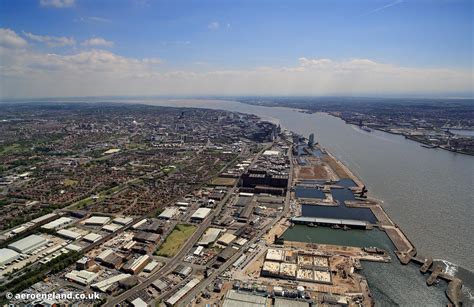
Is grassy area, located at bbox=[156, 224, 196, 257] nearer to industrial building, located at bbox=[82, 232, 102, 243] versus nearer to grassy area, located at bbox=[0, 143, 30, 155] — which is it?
industrial building, located at bbox=[82, 232, 102, 243]

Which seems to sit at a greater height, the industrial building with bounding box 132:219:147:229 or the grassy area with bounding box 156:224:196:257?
the industrial building with bounding box 132:219:147:229

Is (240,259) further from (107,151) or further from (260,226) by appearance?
(107,151)

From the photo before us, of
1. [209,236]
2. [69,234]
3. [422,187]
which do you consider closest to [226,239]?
[209,236]

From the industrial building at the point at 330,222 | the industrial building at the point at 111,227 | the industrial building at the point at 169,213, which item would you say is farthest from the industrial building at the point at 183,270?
the industrial building at the point at 330,222

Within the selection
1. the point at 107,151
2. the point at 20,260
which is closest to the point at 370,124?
the point at 107,151

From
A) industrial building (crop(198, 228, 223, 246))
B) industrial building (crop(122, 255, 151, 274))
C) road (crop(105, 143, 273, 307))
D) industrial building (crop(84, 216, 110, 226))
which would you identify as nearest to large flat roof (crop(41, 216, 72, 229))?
industrial building (crop(84, 216, 110, 226))

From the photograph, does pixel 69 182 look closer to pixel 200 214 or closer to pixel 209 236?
pixel 200 214
